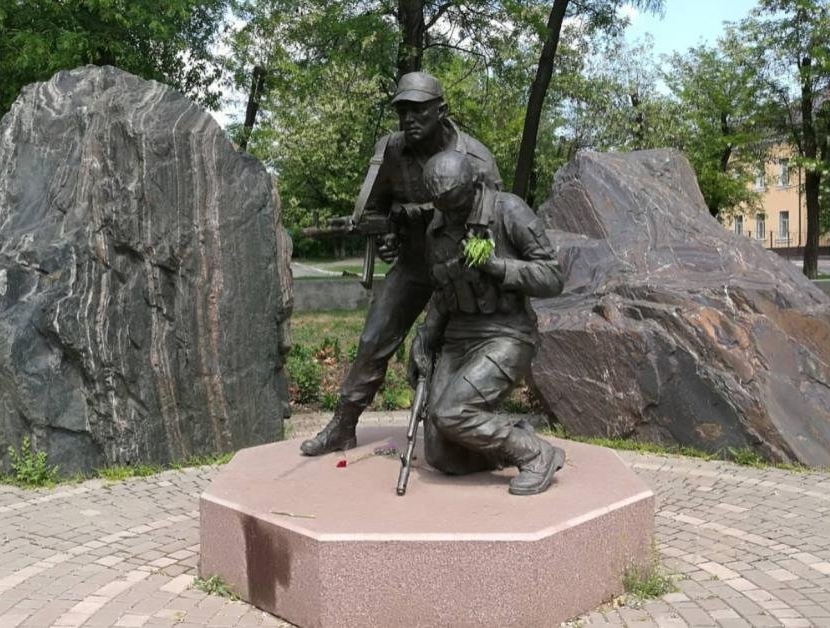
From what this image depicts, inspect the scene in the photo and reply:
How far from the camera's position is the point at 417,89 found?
5020mm

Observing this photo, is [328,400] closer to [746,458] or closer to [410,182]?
[746,458]

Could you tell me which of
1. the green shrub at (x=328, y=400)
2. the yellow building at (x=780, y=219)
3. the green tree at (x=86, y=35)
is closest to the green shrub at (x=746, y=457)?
the green shrub at (x=328, y=400)

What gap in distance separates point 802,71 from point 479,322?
21.8 meters

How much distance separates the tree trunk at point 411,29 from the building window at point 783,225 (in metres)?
44.0

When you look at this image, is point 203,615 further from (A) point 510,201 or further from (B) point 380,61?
(B) point 380,61

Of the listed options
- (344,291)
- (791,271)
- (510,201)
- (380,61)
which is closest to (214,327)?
(510,201)

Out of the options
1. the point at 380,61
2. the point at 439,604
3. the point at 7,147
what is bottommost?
the point at 439,604

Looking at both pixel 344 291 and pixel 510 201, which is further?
pixel 344 291

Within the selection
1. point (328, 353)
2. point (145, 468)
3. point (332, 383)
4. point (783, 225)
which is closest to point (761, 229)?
point (783, 225)

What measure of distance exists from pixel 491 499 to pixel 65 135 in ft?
17.4

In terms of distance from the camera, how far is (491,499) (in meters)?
4.66

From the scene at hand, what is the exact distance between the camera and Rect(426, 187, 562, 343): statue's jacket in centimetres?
490

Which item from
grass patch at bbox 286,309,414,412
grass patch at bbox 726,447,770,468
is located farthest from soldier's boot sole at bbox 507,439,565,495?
grass patch at bbox 286,309,414,412

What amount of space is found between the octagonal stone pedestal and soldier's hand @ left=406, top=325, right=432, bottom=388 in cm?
59
